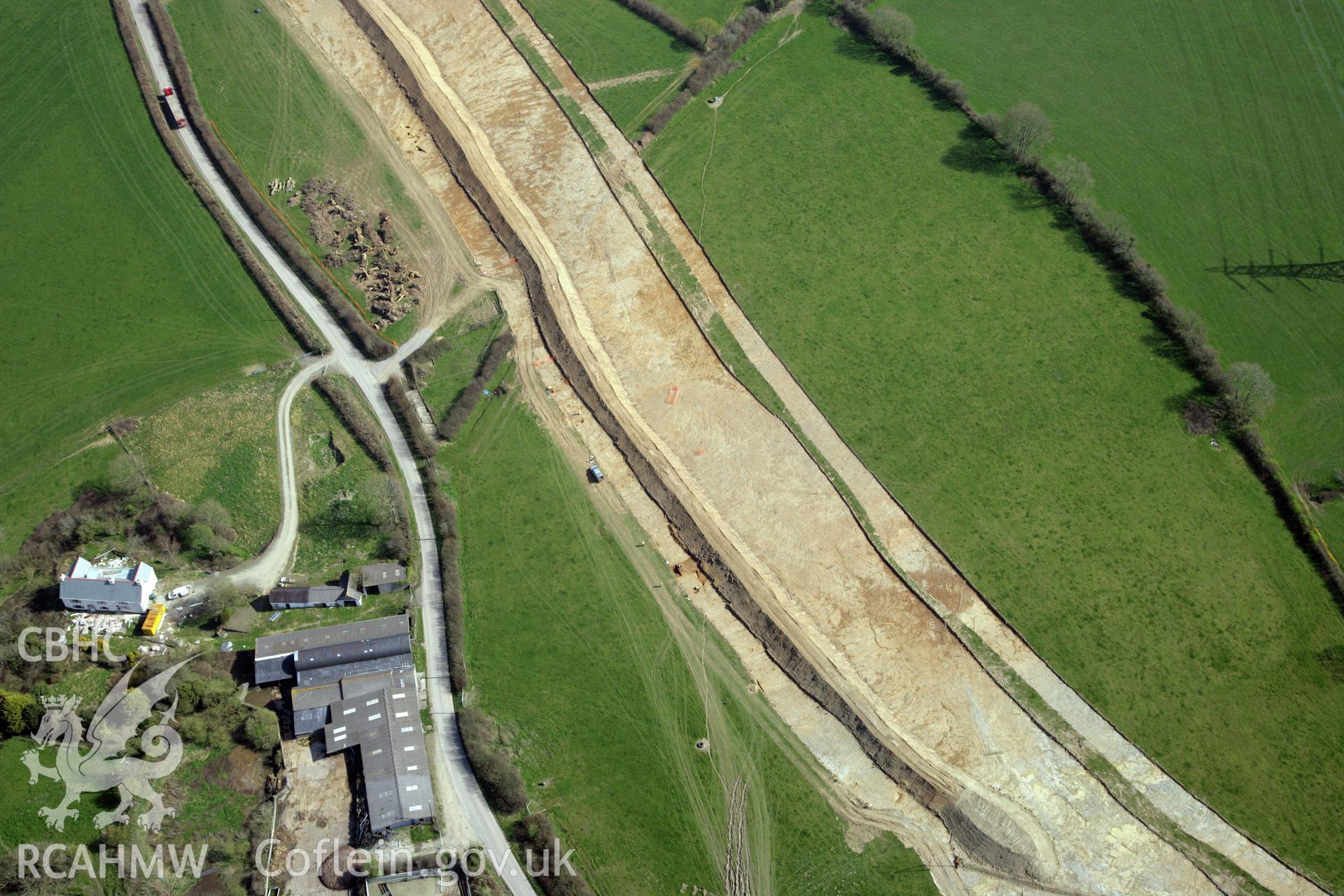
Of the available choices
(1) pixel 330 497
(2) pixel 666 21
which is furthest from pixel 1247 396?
(1) pixel 330 497

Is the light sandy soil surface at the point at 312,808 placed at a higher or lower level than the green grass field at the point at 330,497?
lower

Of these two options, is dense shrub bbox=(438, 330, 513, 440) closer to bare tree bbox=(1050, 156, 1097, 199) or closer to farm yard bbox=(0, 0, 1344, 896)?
farm yard bbox=(0, 0, 1344, 896)

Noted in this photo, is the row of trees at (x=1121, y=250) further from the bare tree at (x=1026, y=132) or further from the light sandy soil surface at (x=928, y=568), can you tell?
the light sandy soil surface at (x=928, y=568)

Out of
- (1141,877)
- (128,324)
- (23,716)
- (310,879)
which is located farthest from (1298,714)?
(128,324)

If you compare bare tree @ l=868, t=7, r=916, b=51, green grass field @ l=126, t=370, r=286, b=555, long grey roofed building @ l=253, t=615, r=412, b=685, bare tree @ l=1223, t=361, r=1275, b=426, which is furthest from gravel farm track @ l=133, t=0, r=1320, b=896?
bare tree @ l=868, t=7, r=916, b=51

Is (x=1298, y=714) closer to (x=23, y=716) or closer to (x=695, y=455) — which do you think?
(x=695, y=455)

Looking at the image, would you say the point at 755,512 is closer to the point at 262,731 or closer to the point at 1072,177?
the point at 262,731

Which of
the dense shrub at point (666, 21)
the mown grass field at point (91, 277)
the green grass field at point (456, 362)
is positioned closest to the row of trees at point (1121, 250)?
the dense shrub at point (666, 21)
